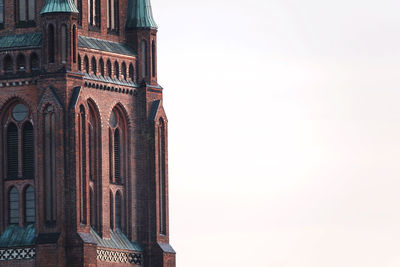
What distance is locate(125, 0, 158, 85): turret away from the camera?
146 m

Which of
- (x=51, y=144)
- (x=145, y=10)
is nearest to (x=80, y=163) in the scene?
(x=51, y=144)

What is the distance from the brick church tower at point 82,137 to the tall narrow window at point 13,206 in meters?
0.05

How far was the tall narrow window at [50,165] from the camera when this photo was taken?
140 metres

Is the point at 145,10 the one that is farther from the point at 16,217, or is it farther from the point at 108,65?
the point at 16,217

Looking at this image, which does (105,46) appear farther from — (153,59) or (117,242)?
(117,242)

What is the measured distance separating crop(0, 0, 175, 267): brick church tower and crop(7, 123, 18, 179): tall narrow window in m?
0.05

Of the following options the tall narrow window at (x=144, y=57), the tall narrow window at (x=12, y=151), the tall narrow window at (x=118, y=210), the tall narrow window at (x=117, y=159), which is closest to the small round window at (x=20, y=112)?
the tall narrow window at (x=12, y=151)

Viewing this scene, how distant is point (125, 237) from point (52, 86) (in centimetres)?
927

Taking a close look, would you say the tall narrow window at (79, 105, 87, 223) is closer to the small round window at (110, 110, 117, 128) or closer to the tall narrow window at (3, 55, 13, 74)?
the small round window at (110, 110, 117, 128)

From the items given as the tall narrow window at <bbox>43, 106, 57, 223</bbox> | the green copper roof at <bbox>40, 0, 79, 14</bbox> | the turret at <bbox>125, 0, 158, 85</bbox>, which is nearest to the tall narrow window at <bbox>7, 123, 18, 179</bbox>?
the tall narrow window at <bbox>43, 106, 57, 223</bbox>

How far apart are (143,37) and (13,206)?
37.5 feet

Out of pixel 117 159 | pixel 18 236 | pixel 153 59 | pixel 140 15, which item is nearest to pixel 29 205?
pixel 18 236

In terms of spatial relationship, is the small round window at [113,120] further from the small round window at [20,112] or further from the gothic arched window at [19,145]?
A: the small round window at [20,112]

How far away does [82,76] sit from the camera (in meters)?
142
